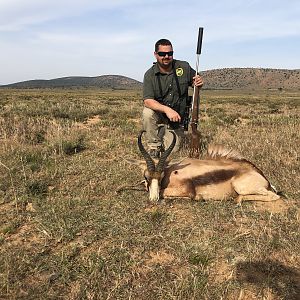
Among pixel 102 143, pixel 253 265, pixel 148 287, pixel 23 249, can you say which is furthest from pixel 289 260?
pixel 102 143

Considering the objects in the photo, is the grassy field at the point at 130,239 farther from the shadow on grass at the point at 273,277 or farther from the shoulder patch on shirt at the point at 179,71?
the shoulder patch on shirt at the point at 179,71

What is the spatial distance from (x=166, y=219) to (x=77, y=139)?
5149mm

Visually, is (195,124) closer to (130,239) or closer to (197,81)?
(197,81)

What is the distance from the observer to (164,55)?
21.7 ft

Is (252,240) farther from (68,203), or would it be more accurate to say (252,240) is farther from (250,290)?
(68,203)

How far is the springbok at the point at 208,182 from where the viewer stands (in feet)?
17.5

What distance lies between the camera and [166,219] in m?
4.71

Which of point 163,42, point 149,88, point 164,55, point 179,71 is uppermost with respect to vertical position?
point 163,42

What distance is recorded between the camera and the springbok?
532 centimetres

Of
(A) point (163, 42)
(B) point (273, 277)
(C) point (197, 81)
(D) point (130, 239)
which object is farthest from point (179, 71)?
(B) point (273, 277)

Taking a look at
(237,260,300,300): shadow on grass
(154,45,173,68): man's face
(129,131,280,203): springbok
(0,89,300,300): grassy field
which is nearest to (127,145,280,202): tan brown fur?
(129,131,280,203): springbok

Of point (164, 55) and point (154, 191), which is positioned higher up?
point (164, 55)

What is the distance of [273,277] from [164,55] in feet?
14.6

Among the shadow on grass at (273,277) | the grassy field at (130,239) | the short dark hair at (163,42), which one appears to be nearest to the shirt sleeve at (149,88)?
the short dark hair at (163,42)
